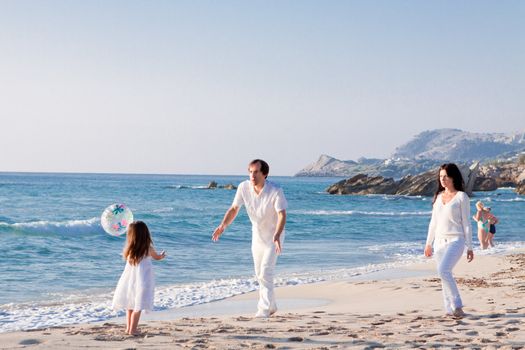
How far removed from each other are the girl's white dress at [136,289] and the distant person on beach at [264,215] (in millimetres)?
1449

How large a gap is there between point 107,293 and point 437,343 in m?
7.03

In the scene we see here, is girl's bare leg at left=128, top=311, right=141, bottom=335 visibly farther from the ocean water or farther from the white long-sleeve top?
the white long-sleeve top

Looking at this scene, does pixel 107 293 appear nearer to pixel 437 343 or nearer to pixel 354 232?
pixel 437 343

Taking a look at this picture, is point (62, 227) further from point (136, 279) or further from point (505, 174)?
point (505, 174)

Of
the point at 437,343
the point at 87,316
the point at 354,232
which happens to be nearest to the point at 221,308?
the point at 87,316

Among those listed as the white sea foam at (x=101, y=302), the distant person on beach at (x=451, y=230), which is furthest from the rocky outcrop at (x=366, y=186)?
the distant person on beach at (x=451, y=230)

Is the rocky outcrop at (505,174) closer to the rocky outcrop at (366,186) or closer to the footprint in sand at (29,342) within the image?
the rocky outcrop at (366,186)

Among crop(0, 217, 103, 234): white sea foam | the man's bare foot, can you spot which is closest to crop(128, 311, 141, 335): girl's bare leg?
the man's bare foot

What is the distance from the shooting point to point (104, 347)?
637 centimetres

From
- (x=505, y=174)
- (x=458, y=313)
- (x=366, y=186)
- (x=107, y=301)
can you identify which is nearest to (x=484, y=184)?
(x=366, y=186)

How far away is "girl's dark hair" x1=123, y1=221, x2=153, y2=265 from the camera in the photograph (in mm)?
6934

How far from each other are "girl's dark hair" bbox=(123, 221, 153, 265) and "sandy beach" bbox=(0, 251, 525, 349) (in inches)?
30.8

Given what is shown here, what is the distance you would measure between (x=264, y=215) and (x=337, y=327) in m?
1.51

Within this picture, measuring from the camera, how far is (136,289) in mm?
6961
